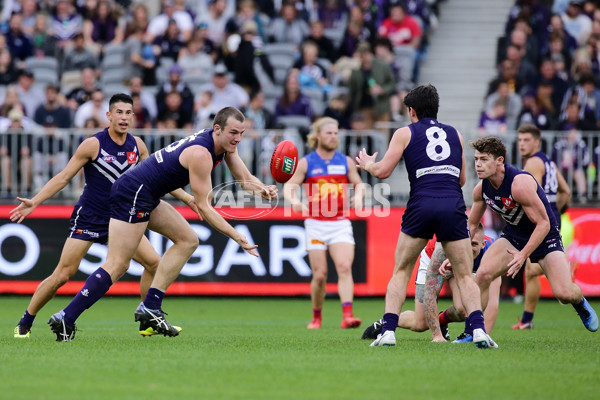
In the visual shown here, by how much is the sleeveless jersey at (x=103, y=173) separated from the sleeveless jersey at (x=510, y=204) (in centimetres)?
385

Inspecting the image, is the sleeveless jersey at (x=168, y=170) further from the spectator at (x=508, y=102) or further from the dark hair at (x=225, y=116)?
the spectator at (x=508, y=102)

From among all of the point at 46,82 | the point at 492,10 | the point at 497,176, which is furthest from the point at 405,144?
the point at 492,10

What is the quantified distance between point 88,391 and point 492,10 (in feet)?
64.8

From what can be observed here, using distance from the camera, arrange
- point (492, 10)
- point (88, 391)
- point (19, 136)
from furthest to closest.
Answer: point (492, 10)
point (19, 136)
point (88, 391)

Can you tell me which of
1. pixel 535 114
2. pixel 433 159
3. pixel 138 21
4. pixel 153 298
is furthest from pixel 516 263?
pixel 138 21

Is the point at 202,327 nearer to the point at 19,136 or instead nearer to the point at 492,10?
the point at 19,136

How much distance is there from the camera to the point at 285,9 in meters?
21.5

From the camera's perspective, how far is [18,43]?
70.5 ft

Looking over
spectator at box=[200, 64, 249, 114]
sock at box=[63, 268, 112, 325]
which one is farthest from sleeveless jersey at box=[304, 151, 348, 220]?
spectator at box=[200, 64, 249, 114]

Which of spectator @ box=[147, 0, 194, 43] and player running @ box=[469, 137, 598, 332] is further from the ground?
spectator @ box=[147, 0, 194, 43]

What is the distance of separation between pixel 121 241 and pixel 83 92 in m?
10.8

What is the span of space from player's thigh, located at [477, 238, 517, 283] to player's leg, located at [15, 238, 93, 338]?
4274 mm

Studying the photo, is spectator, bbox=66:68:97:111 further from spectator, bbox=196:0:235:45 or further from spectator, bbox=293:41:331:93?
spectator, bbox=293:41:331:93

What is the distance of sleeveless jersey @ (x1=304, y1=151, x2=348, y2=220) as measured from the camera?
13.0 meters
